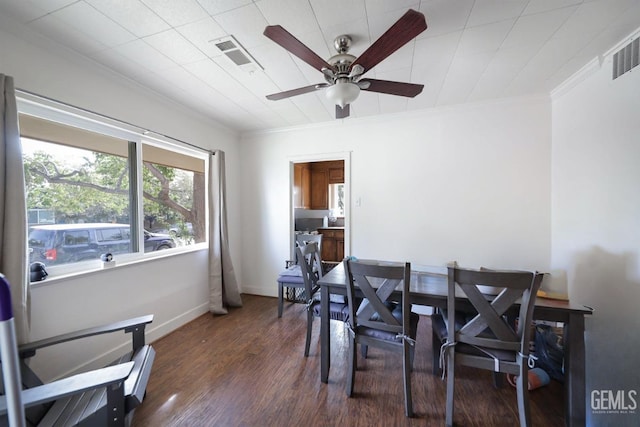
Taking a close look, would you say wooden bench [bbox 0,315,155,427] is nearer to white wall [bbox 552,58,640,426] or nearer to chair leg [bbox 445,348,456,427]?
chair leg [bbox 445,348,456,427]

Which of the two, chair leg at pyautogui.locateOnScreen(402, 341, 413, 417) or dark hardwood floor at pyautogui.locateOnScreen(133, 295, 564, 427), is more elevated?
chair leg at pyautogui.locateOnScreen(402, 341, 413, 417)

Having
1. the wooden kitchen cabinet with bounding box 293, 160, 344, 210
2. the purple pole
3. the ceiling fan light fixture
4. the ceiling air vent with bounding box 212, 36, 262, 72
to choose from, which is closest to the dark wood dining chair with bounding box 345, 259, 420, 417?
the ceiling fan light fixture

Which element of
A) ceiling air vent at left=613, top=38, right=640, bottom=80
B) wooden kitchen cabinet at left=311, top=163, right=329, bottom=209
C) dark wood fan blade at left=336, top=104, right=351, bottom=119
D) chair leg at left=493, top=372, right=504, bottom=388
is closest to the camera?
ceiling air vent at left=613, top=38, right=640, bottom=80

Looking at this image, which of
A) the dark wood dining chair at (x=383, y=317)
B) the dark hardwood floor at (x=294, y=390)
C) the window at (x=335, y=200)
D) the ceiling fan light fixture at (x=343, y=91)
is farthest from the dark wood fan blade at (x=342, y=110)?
the window at (x=335, y=200)

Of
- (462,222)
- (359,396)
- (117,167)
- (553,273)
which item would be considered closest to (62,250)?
(117,167)

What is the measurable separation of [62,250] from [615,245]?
4234 millimetres

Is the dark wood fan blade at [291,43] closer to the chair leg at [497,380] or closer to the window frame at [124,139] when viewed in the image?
the window frame at [124,139]

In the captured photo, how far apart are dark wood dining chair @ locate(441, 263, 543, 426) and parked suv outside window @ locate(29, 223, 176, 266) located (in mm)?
2834

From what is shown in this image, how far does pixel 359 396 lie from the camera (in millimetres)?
1741

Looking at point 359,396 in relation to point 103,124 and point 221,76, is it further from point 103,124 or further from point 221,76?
point 103,124

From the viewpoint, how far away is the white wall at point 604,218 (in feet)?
5.33

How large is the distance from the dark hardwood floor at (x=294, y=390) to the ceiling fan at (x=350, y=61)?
2142 millimetres

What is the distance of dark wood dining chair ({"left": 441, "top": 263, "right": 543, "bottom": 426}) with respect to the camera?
1362 mm

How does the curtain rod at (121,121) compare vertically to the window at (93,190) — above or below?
above
